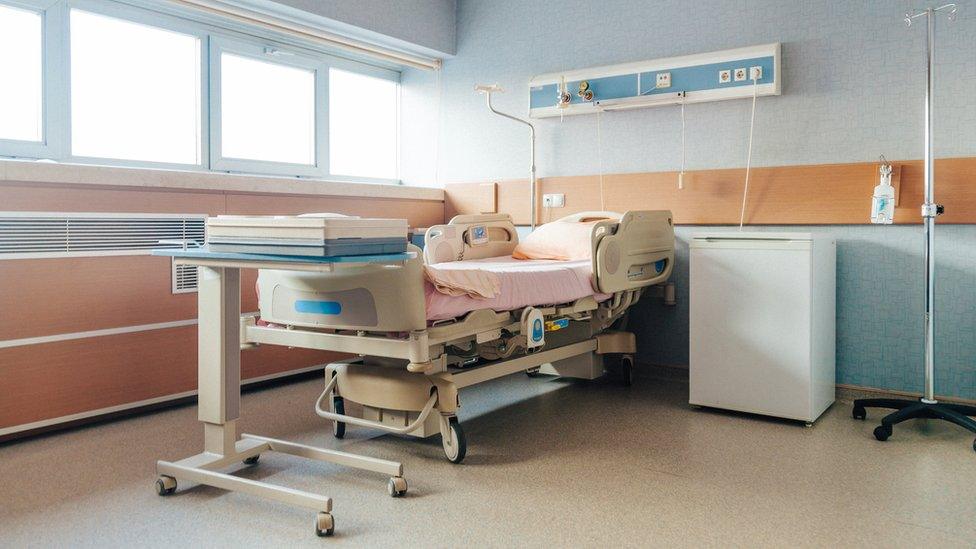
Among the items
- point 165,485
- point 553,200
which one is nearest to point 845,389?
point 553,200

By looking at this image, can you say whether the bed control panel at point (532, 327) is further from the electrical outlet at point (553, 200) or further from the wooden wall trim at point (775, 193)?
the electrical outlet at point (553, 200)

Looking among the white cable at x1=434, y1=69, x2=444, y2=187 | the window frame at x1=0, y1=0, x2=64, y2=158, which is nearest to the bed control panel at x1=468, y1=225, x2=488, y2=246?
the white cable at x1=434, y1=69, x2=444, y2=187

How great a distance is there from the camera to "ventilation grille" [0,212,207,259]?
299 cm

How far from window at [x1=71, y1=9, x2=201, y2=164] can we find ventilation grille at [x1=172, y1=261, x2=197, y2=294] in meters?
0.76

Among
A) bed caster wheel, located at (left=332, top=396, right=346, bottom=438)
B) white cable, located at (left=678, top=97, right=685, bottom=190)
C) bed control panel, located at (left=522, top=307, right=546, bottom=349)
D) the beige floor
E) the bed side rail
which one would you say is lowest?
the beige floor

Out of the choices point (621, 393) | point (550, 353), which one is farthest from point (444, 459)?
point (621, 393)

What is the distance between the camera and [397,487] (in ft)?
7.90

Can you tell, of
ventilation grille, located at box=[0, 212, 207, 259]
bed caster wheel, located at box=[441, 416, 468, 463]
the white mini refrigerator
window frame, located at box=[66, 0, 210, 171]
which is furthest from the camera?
window frame, located at box=[66, 0, 210, 171]

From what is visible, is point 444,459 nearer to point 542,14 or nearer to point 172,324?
point 172,324

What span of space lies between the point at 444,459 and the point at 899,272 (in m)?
2.41

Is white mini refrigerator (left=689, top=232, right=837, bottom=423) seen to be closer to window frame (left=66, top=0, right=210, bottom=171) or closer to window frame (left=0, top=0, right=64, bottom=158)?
window frame (left=66, top=0, right=210, bottom=171)

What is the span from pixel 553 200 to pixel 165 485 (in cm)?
295

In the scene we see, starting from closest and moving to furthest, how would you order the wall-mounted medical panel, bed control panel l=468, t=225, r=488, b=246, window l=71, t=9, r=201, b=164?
window l=71, t=9, r=201, b=164
the wall-mounted medical panel
bed control panel l=468, t=225, r=488, b=246

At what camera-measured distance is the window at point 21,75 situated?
3393mm
